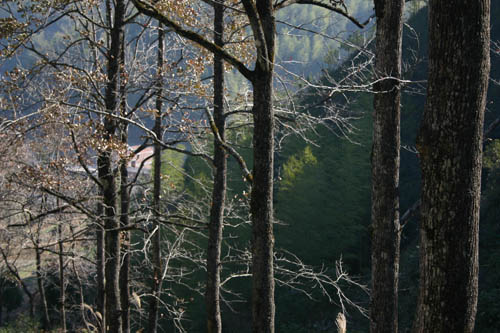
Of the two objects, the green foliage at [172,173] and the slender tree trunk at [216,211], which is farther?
the green foliage at [172,173]

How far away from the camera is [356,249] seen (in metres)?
23.3

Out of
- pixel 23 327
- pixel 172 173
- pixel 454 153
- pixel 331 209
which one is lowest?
pixel 23 327

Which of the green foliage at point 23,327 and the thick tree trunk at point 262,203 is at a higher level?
the thick tree trunk at point 262,203

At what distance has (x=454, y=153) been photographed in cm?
283

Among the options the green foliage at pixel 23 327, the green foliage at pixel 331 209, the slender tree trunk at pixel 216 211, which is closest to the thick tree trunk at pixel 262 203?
the slender tree trunk at pixel 216 211

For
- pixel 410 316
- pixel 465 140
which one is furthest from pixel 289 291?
pixel 465 140

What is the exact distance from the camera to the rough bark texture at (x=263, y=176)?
4.14 meters

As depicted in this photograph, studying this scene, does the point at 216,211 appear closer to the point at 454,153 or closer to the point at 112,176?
the point at 112,176

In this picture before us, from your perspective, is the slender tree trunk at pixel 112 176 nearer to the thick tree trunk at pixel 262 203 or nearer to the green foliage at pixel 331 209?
the thick tree trunk at pixel 262 203

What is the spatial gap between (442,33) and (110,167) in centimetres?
501

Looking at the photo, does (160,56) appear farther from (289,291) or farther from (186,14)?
(289,291)

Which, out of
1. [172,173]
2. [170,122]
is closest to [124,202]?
[170,122]

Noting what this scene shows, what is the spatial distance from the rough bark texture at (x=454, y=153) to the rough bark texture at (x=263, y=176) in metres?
1.58

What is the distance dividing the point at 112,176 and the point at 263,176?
3.32 meters
